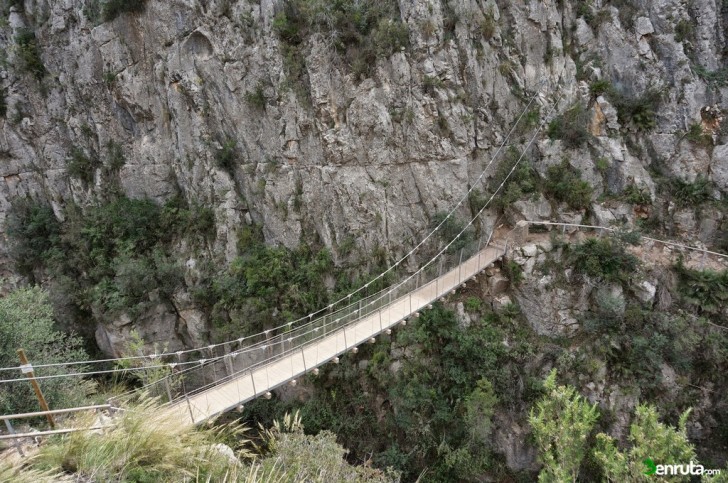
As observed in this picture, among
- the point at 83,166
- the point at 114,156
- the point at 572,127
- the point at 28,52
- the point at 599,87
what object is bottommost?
the point at 572,127

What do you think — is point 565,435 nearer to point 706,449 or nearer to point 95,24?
point 706,449

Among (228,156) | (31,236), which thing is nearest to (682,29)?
(228,156)

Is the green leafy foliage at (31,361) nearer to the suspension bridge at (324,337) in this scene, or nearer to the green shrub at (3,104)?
the suspension bridge at (324,337)

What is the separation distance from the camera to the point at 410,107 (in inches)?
366

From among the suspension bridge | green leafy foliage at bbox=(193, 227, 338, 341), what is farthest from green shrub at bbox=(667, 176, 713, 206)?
green leafy foliage at bbox=(193, 227, 338, 341)

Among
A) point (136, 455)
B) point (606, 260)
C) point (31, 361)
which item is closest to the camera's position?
point (136, 455)

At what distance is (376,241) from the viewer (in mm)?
9703

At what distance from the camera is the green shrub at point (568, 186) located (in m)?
9.09

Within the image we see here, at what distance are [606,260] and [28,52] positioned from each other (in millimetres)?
19025

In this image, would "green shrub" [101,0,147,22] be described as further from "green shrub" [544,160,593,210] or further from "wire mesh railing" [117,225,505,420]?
"green shrub" [544,160,593,210]

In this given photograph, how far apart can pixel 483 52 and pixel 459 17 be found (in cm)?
106

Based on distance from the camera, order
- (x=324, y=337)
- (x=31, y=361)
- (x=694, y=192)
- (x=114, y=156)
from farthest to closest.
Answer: (x=114, y=156) < (x=694, y=192) < (x=324, y=337) < (x=31, y=361)

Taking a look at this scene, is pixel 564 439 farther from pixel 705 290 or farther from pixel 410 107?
pixel 410 107

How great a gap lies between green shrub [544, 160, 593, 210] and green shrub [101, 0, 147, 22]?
12696mm
